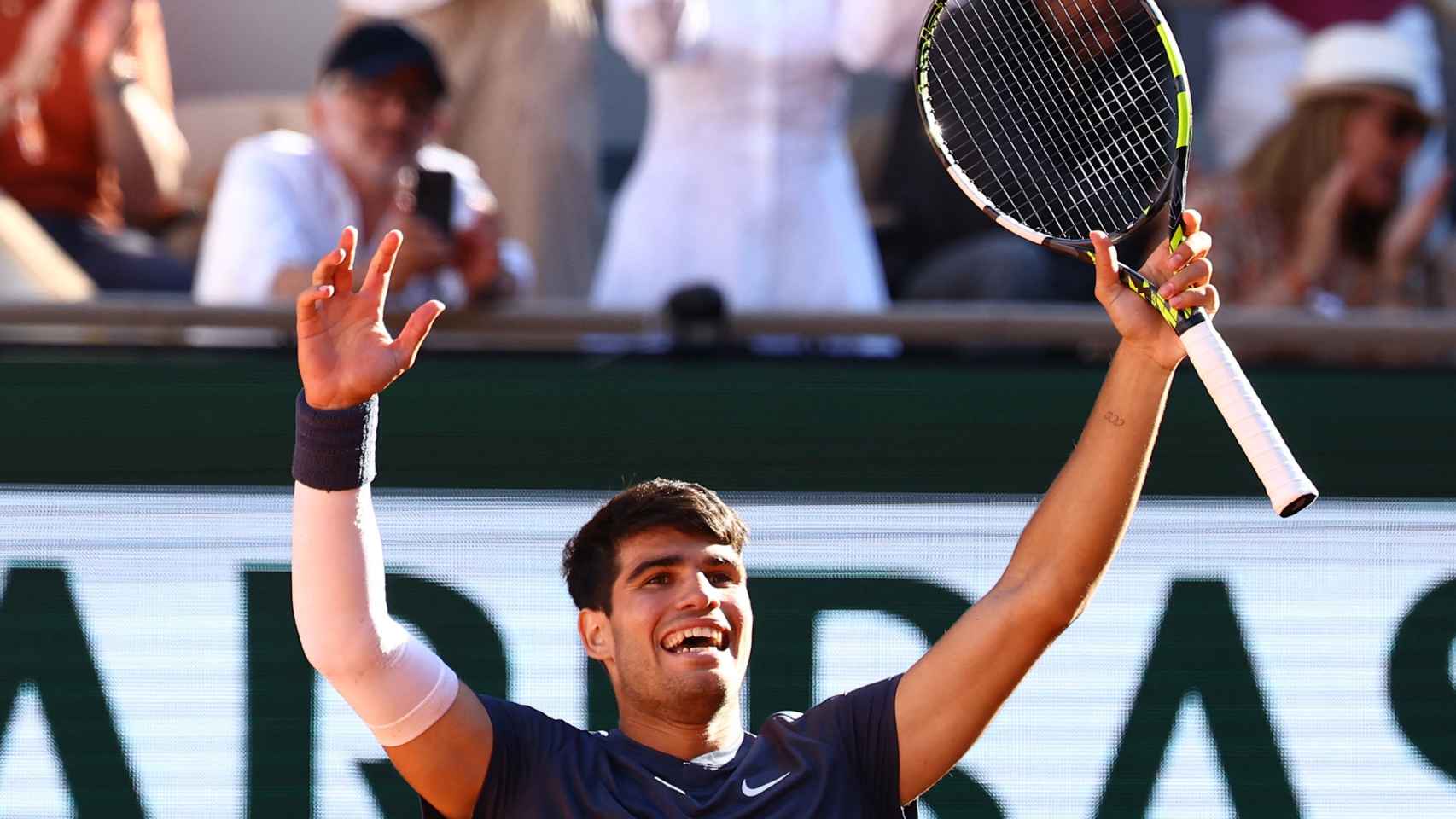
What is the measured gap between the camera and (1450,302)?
15.2ft

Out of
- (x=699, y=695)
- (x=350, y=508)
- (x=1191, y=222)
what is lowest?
(x=699, y=695)

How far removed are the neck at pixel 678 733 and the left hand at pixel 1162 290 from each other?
0.73 metres

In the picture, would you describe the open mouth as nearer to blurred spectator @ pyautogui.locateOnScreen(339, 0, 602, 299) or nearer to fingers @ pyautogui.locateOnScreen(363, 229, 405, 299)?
fingers @ pyautogui.locateOnScreen(363, 229, 405, 299)

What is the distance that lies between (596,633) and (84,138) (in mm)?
2238

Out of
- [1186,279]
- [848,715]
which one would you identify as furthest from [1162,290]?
[848,715]

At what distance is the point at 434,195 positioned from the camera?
4051 mm

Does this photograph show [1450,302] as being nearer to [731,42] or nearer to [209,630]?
[731,42]

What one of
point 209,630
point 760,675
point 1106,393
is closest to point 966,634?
point 1106,393

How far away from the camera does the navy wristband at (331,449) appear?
261cm

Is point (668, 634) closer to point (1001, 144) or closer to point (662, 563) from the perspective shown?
point (662, 563)

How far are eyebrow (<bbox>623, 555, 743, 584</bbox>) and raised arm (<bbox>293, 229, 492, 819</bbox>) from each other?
1.14 feet

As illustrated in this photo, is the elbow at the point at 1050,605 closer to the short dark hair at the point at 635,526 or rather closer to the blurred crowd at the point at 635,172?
the short dark hair at the point at 635,526

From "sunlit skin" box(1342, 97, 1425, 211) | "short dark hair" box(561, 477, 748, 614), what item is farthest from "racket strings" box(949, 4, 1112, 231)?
"sunlit skin" box(1342, 97, 1425, 211)

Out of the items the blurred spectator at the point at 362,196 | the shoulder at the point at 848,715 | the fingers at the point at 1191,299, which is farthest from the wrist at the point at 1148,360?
the blurred spectator at the point at 362,196
